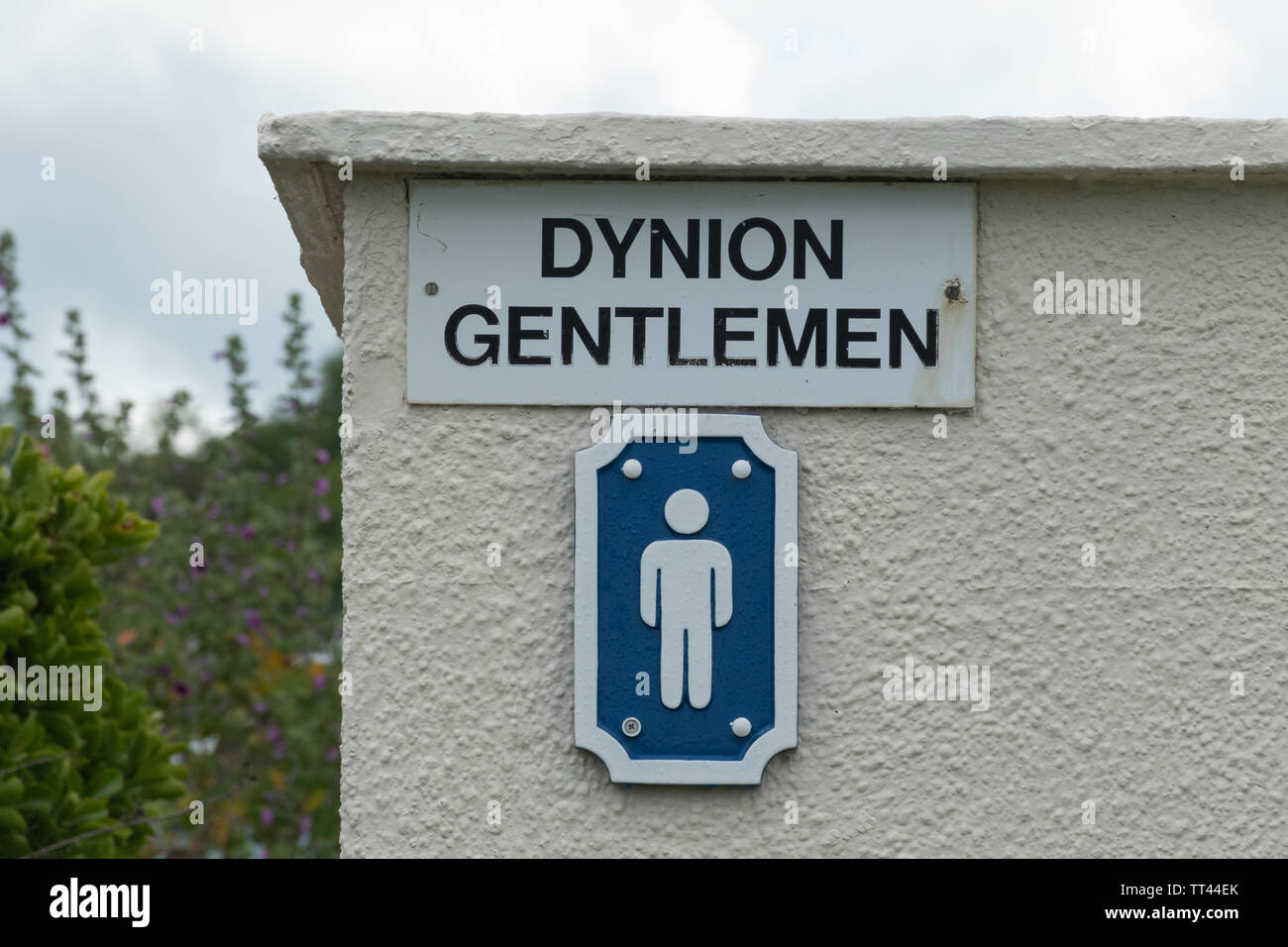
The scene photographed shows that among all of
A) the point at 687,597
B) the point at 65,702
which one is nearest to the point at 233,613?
the point at 65,702

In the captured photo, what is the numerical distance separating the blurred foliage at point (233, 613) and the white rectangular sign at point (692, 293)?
2937mm

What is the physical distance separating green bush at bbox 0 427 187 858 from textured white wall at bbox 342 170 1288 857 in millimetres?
1109

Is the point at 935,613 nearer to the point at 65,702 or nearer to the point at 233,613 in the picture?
the point at 65,702

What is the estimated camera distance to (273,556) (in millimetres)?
4680

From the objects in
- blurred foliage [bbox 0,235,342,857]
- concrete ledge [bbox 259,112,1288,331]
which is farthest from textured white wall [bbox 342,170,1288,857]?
blurred foliage [bbox 0,235,342,857]

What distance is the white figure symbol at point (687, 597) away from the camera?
1.71 m

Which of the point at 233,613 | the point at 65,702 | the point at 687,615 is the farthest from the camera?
the point at 233,613

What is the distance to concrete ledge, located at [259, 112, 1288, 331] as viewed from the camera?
1.73 meters

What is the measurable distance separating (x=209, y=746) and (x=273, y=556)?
822mm

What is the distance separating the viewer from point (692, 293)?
1.78m

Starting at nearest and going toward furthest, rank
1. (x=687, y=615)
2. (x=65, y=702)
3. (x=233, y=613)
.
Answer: (x=687, y=615), (x=65, y=702), (x=233, y=613)

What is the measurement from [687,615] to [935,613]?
392 millimetres

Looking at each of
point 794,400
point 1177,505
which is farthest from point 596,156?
point 1177,505

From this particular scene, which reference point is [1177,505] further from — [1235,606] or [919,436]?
[919,436]
